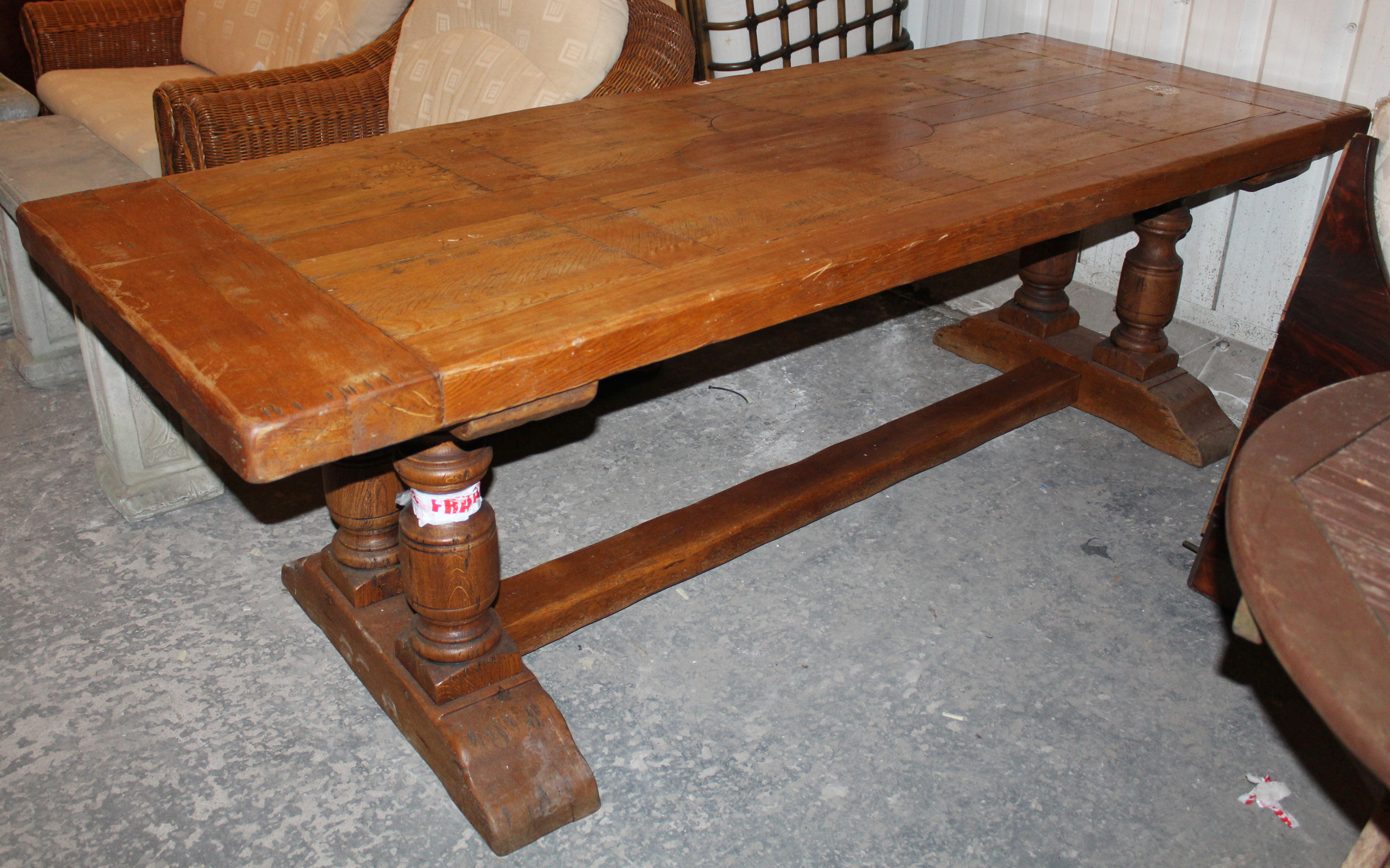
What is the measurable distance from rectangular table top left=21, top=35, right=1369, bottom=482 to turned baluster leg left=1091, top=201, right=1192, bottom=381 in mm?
262

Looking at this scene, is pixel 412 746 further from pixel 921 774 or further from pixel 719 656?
pixel 921 774

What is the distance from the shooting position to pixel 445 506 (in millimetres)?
1329

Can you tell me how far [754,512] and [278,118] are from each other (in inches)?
53.7

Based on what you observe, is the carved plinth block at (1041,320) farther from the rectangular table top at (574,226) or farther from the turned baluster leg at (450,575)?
the turned baluster leg at (450,575)

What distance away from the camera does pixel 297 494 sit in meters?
2.13

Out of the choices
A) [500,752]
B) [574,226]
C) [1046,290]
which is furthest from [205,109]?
[1046,290]

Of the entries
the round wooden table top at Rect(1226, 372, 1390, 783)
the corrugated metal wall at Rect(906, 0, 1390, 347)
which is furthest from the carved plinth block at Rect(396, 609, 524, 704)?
the corrugated metal wall at Rect(906, 0, 1390, 347)

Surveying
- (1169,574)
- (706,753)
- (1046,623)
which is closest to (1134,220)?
(1169,574)

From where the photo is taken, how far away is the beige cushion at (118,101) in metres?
2.66

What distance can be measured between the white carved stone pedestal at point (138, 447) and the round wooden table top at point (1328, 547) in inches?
72.3

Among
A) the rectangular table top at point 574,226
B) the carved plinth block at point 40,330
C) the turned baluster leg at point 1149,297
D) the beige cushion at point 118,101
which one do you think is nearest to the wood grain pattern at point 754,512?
the turned baluster leg at point 1149,297

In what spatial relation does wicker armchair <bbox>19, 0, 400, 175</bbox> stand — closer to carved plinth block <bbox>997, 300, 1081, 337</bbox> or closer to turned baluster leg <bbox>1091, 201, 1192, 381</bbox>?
carved plinth block <bbox>997, 300, 1081, 337</bbox>

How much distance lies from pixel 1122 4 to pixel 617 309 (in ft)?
6.01

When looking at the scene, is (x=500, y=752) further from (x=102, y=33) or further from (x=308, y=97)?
(x=102, y=33)
